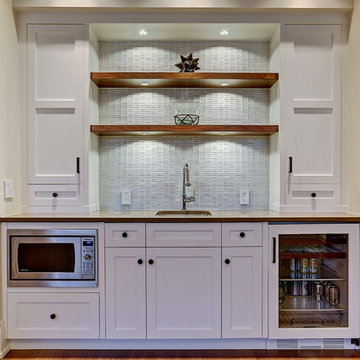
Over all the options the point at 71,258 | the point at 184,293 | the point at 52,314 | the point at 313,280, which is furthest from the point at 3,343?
the point at 313,280

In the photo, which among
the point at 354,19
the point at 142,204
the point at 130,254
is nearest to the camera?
the point at 130,254

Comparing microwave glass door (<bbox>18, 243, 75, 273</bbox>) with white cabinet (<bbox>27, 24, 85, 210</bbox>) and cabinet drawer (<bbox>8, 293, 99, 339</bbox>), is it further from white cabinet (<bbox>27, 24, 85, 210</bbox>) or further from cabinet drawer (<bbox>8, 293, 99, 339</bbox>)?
white cabinet (<bbox>27, 24, 85, 210</bbox>)

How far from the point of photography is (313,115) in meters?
2.53

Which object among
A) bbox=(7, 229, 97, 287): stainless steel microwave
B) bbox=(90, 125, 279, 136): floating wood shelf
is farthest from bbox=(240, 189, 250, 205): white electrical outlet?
bbox=(7, 229, 97, 287): stainless steel microwave

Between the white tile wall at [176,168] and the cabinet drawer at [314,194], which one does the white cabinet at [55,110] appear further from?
the cabinet drawer at [314,194]

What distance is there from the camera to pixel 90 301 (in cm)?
224

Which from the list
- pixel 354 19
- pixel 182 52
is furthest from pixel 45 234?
pixel 354 19

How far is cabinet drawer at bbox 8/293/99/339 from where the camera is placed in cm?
224

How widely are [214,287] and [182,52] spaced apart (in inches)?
77.3

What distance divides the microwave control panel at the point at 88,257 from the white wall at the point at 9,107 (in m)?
0.64

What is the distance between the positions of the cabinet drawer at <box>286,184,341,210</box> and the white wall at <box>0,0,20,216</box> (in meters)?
2.11

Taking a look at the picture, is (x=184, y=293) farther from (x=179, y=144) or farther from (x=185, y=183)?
(x=179, y=144)

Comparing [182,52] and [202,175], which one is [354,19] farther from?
[202,175]

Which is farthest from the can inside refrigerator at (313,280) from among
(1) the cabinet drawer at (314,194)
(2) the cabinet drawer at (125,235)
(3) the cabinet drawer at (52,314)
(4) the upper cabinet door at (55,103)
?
(4) the upper cabinet door at (55,103)
